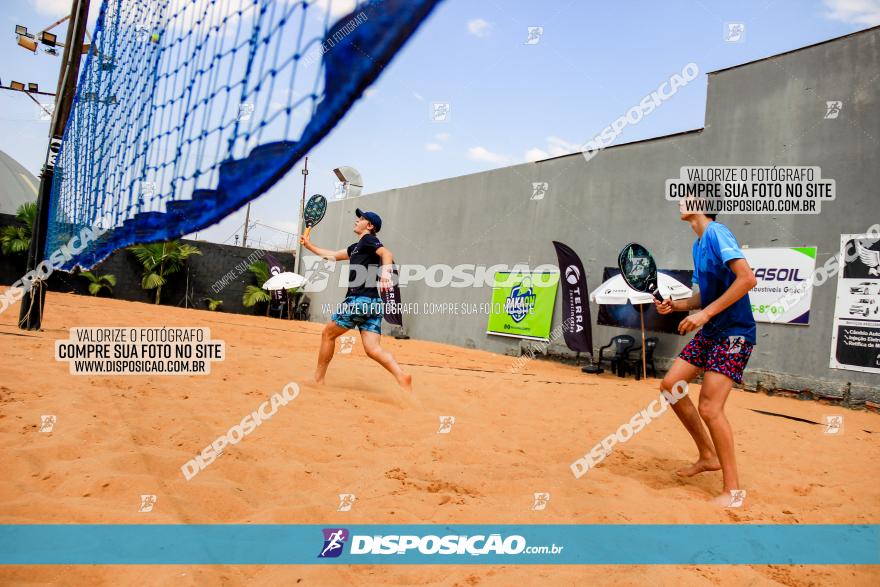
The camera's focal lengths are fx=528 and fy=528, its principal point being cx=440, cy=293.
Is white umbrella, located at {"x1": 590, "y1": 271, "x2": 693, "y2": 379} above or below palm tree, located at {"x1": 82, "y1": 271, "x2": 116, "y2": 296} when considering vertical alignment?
above

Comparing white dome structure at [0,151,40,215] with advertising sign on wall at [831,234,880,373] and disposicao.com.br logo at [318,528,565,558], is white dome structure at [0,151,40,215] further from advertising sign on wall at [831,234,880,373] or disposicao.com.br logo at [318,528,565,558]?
advertising sign on wall at [831,234,880,373]

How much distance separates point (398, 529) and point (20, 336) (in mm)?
5997

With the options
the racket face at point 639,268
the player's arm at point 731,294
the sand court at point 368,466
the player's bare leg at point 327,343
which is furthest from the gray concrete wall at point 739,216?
the player's bare leg at point 327,343

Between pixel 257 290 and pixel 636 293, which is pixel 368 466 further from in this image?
pixel 257 290

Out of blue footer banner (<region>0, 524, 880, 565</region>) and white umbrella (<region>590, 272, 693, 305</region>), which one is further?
white umbrella (<region>590, 272, 693, 305</region>)

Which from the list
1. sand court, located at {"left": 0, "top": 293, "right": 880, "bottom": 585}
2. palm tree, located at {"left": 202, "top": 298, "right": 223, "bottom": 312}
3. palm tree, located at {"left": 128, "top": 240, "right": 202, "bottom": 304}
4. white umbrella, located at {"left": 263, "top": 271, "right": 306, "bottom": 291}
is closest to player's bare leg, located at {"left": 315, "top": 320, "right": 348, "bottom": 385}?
sand court, located at {"left": 0, "top": 293, "right": 880, "bottom": 585}

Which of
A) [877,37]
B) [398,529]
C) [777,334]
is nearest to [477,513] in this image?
[398,529]

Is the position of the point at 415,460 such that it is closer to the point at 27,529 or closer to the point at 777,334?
the point at 27,529

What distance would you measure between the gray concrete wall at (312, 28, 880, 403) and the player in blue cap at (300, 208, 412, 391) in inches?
226

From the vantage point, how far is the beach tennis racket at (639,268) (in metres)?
3.56

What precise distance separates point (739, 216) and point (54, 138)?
29.8 feet

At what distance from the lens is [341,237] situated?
1783cm

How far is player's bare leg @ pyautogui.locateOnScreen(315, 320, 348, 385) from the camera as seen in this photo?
15.4 feet

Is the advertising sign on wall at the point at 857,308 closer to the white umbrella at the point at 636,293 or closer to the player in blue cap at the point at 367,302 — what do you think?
the white umbrella at the point at 636,293
